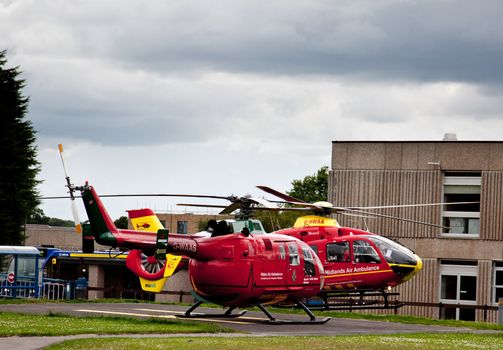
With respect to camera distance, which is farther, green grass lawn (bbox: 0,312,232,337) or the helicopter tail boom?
the helicopter tail boom

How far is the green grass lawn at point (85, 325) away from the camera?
26984mm

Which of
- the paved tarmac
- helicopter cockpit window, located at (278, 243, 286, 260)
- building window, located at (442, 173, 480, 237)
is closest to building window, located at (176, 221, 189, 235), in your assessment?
building window, located at (442, 173, 480, 237)

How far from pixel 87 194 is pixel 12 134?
130 feet

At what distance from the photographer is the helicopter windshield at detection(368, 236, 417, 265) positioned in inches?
1626

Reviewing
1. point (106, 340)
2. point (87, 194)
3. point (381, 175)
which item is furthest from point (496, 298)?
point (106, 340)

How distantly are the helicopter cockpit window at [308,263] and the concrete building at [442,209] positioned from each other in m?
22.3

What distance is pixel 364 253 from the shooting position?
4109 centimetres

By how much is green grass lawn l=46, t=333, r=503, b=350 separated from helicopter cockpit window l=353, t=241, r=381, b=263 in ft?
35.2

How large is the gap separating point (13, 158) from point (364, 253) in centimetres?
3594

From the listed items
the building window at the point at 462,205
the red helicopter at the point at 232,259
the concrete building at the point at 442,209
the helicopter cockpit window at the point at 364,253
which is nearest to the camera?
the red helicopter at the point at 232,259

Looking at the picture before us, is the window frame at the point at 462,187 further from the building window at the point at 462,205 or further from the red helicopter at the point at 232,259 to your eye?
the red helicopter at the point at 232,259

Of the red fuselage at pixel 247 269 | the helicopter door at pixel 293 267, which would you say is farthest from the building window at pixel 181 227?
the red fuselage at pixel 247 269

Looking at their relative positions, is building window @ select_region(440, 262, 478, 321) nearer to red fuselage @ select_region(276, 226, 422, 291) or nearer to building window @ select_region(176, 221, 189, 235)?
red fuselage @ select_region(276, 226, 422, 291)

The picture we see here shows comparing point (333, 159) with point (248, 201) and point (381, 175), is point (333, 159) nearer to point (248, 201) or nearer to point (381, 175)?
point (381, 175)
